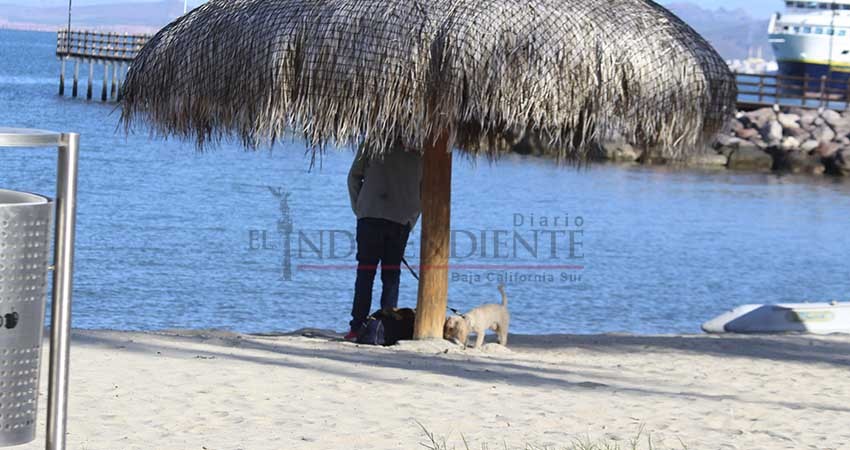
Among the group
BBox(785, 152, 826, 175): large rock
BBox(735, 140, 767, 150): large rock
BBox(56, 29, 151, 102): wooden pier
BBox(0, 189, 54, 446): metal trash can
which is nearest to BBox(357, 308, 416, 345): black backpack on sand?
BBox(0, 189, 54, 446): metal trash can

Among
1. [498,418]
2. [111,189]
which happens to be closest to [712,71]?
[498,418]

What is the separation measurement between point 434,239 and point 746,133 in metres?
38.4

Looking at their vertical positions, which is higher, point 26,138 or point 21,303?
point 26,138

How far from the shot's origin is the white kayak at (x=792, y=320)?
37.2ft

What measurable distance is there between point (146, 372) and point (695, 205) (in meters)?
26.0

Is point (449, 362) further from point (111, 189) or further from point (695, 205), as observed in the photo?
point (695, 205)

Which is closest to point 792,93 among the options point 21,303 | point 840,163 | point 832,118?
point 832,118

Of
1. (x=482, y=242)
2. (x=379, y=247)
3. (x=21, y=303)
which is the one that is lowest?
(x=482, y=242)

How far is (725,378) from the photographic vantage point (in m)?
7.83

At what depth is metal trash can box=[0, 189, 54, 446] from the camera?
10.6 feet

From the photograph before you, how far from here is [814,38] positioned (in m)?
92.3

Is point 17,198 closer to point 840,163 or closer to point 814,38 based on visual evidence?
point 840,163

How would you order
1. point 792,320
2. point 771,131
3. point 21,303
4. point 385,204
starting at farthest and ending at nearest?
1. point 771,131
2. point 792,320
3. point 385,204
4. point 21,303

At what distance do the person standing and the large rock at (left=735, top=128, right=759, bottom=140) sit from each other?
38.0 meters
